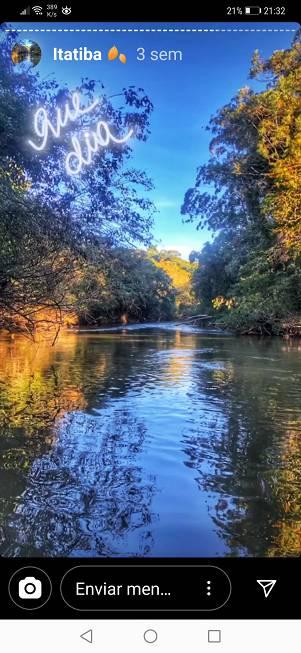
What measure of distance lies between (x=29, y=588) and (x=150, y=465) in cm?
309

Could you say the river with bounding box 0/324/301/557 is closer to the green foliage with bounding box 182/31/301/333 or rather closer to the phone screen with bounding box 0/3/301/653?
the phone screen with bounding box 0/3/301/653

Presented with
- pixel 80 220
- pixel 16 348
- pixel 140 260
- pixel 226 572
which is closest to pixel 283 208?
pixel 140 260

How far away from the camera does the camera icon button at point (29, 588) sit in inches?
70.9

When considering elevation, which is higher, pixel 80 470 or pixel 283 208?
pixel 283 208

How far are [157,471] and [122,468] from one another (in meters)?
0.34

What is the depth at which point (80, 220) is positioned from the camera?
21.3 feet

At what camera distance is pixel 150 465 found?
486 cm

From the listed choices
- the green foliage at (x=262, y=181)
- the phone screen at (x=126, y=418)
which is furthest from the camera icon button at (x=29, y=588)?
the green foliage at (x=262, y=181)

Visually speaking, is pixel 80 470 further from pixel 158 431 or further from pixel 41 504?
pixel 158 431

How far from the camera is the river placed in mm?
3104

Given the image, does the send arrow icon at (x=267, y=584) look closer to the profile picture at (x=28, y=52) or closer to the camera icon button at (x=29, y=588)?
the camera icon button at (x=29, y=588)
